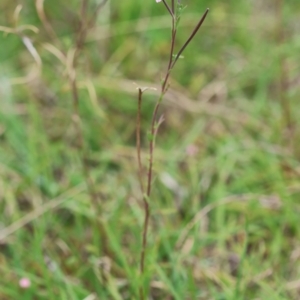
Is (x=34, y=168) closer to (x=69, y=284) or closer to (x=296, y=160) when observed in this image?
(x=69, y=284)

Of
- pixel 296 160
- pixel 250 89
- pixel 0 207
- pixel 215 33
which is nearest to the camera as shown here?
pixel 0 207

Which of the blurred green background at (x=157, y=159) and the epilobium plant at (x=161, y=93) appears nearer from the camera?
the epilobium plant at (x=161, y=93)

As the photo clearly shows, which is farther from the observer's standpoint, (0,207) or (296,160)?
(296,160)

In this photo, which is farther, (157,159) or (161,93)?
(157,159)

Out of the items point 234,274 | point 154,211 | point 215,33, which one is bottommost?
point 234,274

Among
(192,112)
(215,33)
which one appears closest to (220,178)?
(192,112)

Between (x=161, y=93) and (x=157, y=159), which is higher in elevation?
(x=161, y=93)

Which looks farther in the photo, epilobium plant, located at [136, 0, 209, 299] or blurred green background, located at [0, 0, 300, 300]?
blurred green background, located at [0, 0, 300, 300]

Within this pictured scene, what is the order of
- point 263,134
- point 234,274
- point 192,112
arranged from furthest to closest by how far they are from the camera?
point 192,112
point 263,134
point 234,274
